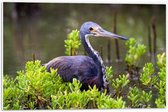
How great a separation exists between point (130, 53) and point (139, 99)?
866mm

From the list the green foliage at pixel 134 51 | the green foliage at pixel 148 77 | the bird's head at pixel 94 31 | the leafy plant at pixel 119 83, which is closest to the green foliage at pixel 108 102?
the leafy plant at pixel 119 83

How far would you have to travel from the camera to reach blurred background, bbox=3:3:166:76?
21.0 ft

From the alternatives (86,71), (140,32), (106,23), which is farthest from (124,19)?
(86,71)

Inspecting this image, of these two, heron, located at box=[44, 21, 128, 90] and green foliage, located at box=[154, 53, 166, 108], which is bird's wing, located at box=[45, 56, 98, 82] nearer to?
heron, located at box=[44, 21, 128, 90]

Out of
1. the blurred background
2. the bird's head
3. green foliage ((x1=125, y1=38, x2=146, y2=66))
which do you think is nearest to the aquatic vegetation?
the bird's head

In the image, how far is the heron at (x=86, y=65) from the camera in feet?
18.8

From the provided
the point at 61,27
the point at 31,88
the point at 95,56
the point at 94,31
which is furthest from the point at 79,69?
the point at 61,27

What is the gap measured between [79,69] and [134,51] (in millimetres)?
853

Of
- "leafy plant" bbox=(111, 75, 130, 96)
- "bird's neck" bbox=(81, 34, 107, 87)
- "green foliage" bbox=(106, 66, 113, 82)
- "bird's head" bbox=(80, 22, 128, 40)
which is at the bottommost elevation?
"leafy plant" bbox=(111, 75, 130, 96)

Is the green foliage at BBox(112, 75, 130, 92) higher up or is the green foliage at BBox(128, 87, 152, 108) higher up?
the green foliage at BBox(112, 75, 130, 92)

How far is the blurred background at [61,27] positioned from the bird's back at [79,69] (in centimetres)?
22

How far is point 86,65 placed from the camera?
5.76 m

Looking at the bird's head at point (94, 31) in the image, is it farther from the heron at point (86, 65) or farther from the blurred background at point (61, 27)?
the blurred background at point (61, 27)

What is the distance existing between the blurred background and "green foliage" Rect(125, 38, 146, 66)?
3.8 inches
